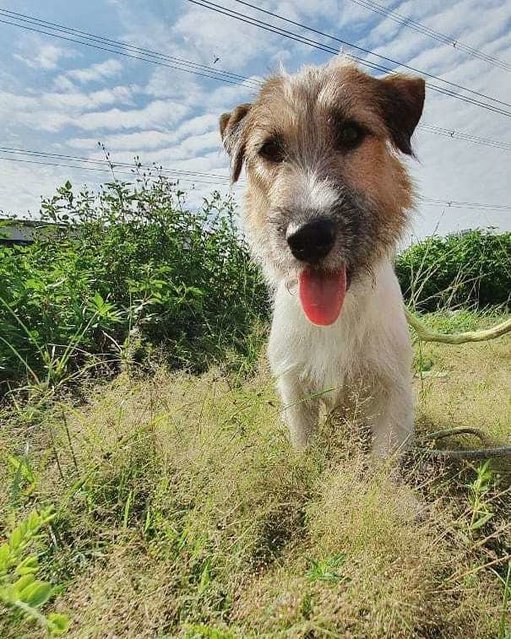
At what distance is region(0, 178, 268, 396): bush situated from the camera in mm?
3770

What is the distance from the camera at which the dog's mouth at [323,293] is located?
98.3 inches

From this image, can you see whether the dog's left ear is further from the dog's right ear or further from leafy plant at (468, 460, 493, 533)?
leafy plant at (468, 460, 493, 533)

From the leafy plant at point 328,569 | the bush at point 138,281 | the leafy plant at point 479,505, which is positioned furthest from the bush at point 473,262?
the leafy plant at point 328,569

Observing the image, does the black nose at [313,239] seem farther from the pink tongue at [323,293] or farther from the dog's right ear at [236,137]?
the dog's right ear at [236,137]

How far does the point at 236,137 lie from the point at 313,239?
125cm

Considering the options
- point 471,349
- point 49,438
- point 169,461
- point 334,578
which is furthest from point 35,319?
point 471,349

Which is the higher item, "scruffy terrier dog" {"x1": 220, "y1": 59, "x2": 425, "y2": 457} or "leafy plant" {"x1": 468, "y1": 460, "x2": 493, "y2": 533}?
"scruffy terrier dog" {"x1": 220, "y1": 59, "x2": 425, "y2": 457}

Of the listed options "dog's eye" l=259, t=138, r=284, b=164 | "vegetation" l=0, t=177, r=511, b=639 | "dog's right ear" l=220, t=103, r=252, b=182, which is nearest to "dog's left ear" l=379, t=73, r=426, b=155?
"dog's eye" l=259, t=138, r=284, b=164

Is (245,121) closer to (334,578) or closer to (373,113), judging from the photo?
(373,113)

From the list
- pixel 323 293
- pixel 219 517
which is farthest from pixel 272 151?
pixel 219 517

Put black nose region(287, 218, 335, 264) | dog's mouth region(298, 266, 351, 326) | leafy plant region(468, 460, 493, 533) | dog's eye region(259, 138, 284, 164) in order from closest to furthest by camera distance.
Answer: leafy plant region(468, 460, 493, 533)
black nose region(287, 218, 335, 264)
dog's mouth region(298, 266, 351, 326)
dog's eye region(259, 138, 284, 164)

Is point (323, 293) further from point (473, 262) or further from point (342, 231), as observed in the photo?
point (473, 262)

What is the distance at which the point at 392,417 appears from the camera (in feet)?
8.99

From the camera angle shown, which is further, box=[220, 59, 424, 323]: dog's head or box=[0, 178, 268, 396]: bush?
box=[0, 178, 268, 396]: bush
